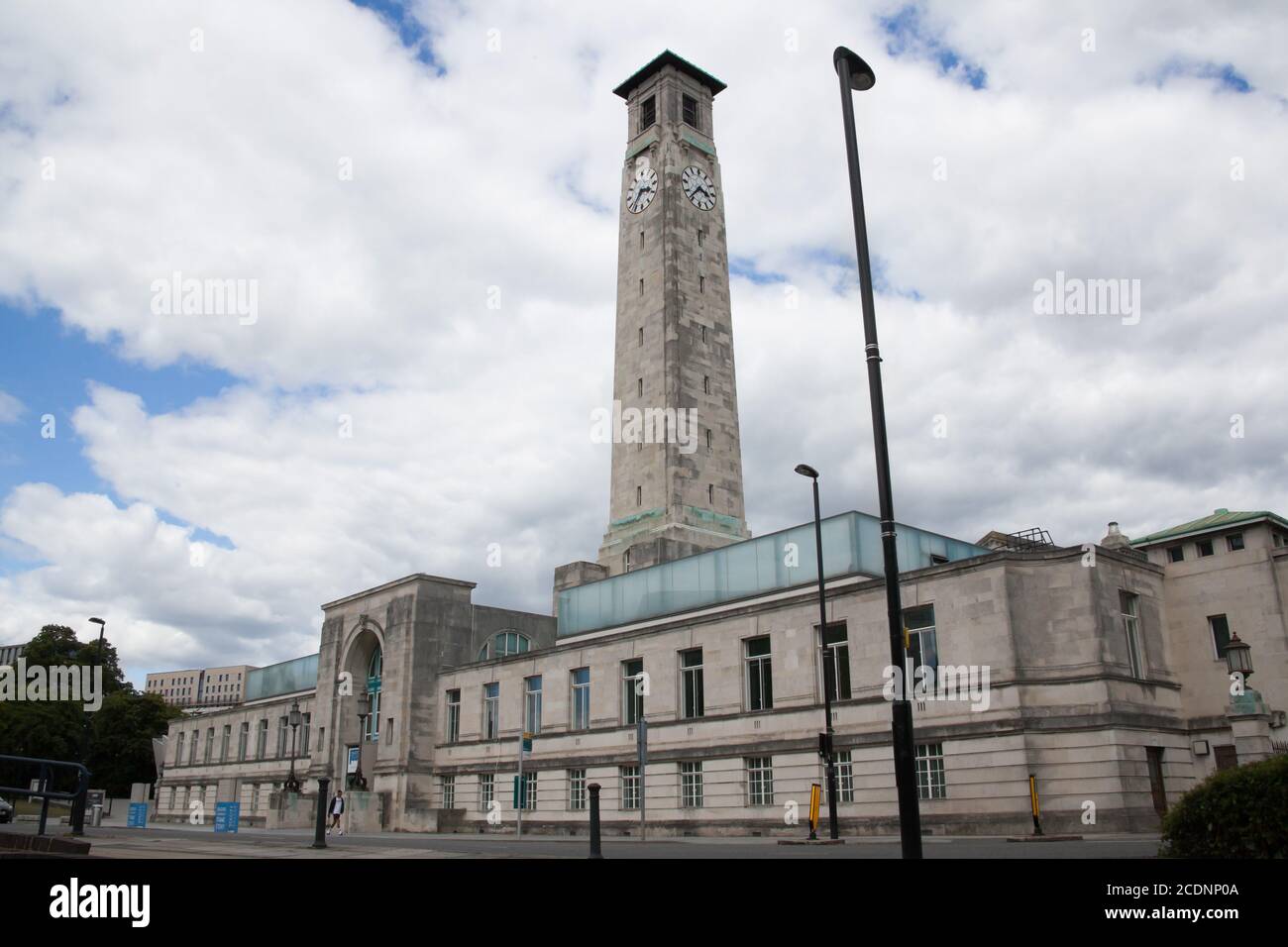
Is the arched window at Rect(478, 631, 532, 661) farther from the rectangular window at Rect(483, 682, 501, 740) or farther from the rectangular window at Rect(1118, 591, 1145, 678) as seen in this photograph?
the rectangular window at Rect(1118, 591, 1145, 678)

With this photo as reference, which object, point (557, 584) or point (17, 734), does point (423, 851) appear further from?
point (17, 734)

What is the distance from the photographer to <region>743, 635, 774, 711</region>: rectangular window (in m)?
33.8

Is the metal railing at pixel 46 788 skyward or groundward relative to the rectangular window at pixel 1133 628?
groundward

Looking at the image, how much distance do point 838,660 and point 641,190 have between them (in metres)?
35.0

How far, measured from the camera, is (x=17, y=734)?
77.7m

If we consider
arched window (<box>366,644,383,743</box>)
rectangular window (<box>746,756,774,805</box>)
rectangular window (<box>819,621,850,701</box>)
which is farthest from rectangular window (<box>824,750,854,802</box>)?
arched window (<box>366,644,383,743</box>)

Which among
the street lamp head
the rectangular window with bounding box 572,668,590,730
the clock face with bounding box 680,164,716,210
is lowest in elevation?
the rectangular window with bounding box 572,668,590,730

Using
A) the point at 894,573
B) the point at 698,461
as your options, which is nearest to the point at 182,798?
the point at 698,461

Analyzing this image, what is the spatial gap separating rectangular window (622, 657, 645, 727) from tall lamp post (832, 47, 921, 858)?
81.8ft

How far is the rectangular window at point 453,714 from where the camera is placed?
4725cm

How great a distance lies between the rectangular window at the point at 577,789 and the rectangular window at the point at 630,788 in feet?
7.76

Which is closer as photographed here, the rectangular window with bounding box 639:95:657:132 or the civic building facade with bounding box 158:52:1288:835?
the civic building facade with bounding box 158:52:1288:835

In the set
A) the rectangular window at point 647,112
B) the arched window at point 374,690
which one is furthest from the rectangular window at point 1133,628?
the rectangular window at point 647,112

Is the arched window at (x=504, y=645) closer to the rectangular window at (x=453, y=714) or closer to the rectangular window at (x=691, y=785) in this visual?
the rectangular window at (x=453, y=714)
